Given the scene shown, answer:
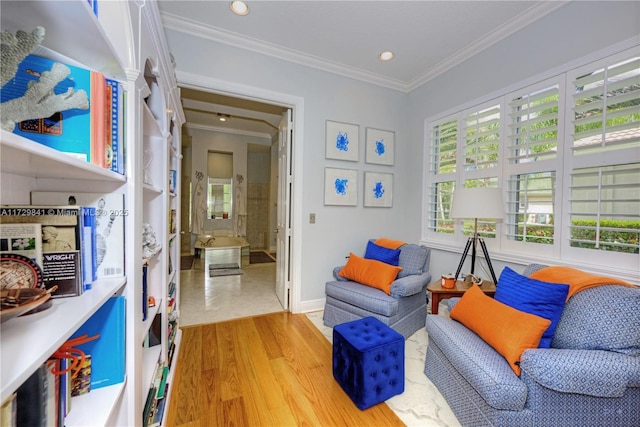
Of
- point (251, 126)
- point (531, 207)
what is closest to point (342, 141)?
point (531, 207)

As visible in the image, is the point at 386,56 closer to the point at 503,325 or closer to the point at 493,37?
the point at 493,37

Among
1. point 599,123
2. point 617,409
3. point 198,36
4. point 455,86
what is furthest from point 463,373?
point 198,36

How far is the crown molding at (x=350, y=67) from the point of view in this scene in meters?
2.29

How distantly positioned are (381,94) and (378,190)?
128cm

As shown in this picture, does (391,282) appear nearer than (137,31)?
No

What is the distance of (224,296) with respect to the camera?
3.54 meters

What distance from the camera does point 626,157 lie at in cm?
180

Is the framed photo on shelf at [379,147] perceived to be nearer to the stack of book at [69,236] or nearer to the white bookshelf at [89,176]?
the white bookshelf at [89,176]

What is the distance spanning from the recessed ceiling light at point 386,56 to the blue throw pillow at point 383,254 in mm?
2128

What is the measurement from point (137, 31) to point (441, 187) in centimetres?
316

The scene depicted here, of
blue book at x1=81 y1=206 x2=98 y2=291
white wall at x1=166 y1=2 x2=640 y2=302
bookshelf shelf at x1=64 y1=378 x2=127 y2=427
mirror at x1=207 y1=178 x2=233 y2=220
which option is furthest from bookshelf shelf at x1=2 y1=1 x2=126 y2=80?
mirror at x1=207 y1=178 x2=233 y2=220

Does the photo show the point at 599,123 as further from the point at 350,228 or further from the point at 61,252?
the point at 61,252

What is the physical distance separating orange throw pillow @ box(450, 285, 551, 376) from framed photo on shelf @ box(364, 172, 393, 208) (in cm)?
185

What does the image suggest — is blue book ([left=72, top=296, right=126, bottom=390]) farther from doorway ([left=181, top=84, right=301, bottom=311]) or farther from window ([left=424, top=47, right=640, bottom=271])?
window ([left=424, top=47, right=640, bottom=271])
